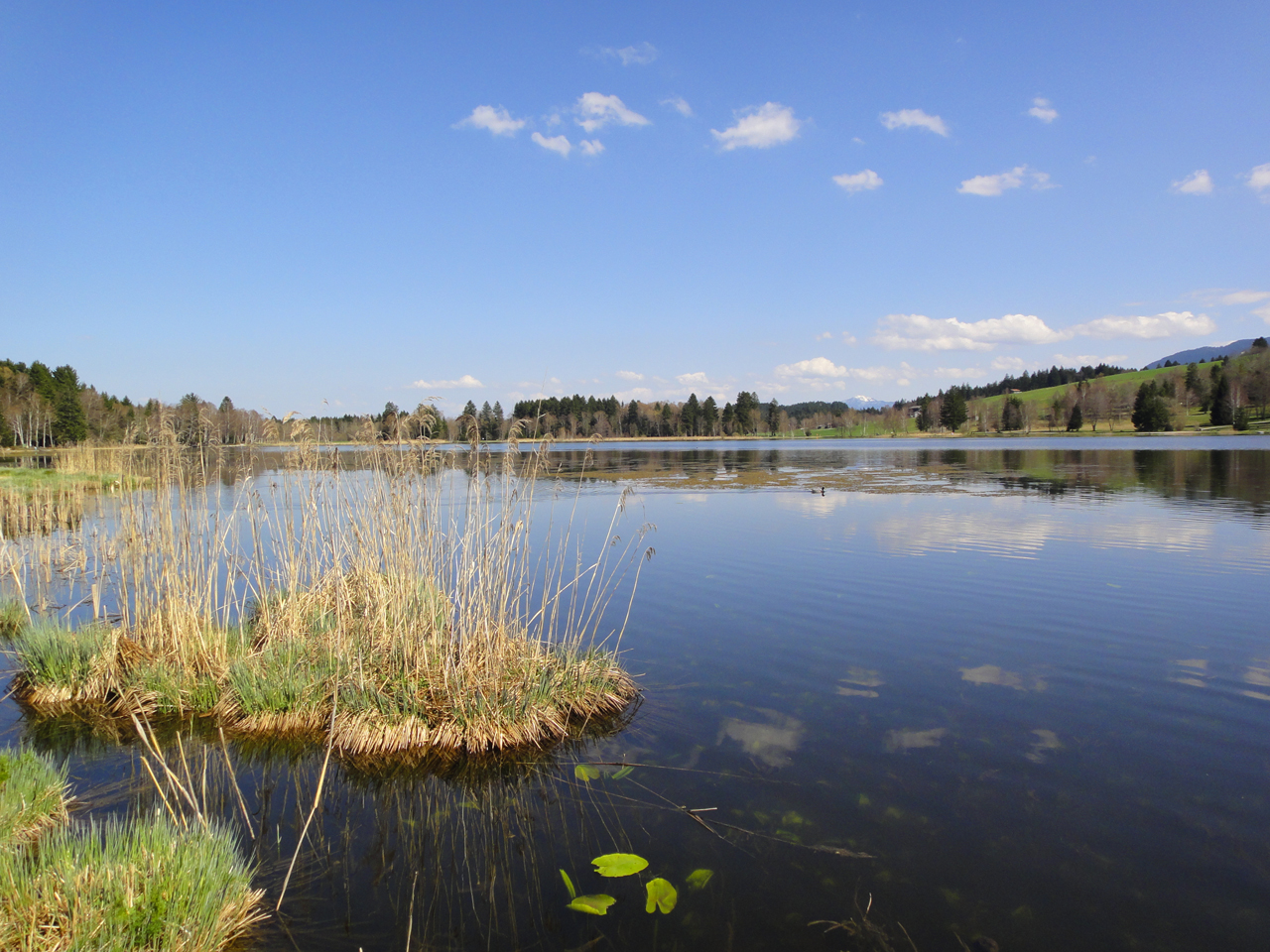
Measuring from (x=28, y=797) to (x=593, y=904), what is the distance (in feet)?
13.6

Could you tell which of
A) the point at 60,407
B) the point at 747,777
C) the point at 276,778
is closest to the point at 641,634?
the point at 747,777

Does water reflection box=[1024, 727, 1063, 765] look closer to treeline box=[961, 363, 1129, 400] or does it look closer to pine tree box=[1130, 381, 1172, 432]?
pine tree box=[1130, 381, 1172, 432]

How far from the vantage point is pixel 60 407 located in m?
67.4

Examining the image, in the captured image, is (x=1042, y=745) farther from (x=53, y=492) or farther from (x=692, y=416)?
(x=692, y=416)

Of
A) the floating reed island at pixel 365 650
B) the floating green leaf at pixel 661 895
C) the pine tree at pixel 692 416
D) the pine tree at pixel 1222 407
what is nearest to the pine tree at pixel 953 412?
the pine tree at pixel 1222 407

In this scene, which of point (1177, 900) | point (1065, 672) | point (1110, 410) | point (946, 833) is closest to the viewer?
point (1177, 900)

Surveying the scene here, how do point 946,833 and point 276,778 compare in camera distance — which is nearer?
point 946,833

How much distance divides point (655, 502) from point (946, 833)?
21270 millimetres

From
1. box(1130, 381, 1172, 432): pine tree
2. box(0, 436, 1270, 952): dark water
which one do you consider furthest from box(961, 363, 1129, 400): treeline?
box(0, 436, 1270, 952): dark water

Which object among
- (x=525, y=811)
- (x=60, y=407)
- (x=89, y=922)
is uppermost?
(x=60, y=407)

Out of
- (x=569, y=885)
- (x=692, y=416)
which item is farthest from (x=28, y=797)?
(x=692, y=416)

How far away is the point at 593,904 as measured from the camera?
4.43 metres

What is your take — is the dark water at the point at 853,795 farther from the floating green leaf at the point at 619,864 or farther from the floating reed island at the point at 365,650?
the floating reed island at the point at 365,650

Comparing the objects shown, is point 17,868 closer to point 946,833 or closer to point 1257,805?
point 946,833
